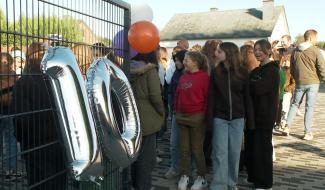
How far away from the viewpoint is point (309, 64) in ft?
24.5

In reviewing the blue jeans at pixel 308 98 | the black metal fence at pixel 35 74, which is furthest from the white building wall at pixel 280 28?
the black metal fence at pixel 35 74

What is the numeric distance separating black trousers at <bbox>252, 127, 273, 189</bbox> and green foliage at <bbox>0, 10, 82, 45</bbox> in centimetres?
270

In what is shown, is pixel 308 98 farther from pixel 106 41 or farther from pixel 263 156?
pixel 106 41

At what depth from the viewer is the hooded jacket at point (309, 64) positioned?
738 cm

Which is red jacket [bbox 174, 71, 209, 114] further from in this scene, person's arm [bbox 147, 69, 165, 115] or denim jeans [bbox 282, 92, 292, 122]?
denim jeans [bbox 282, 92, 292, 122]

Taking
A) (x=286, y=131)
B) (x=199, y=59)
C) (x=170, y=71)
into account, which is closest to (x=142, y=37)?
(x=199, y=59)

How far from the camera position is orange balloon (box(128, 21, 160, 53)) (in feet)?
12.9

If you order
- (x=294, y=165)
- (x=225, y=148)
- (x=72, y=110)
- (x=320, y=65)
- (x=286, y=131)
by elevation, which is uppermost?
(x=320, y=65)

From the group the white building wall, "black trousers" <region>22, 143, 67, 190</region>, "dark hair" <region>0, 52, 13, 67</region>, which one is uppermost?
→ the white building wall

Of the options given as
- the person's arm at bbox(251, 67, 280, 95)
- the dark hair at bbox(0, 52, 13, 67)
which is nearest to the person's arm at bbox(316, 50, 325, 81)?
the person's arm at bbox(251, 67, 280, 95)

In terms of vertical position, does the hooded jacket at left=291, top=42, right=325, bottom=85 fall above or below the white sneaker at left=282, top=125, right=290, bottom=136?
above

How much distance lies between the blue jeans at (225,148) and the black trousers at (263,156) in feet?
1.12

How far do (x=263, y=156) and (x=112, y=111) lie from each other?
2520 mm

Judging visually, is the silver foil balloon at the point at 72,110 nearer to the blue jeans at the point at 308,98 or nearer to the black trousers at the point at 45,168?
the black trousers at the point at 45,168
